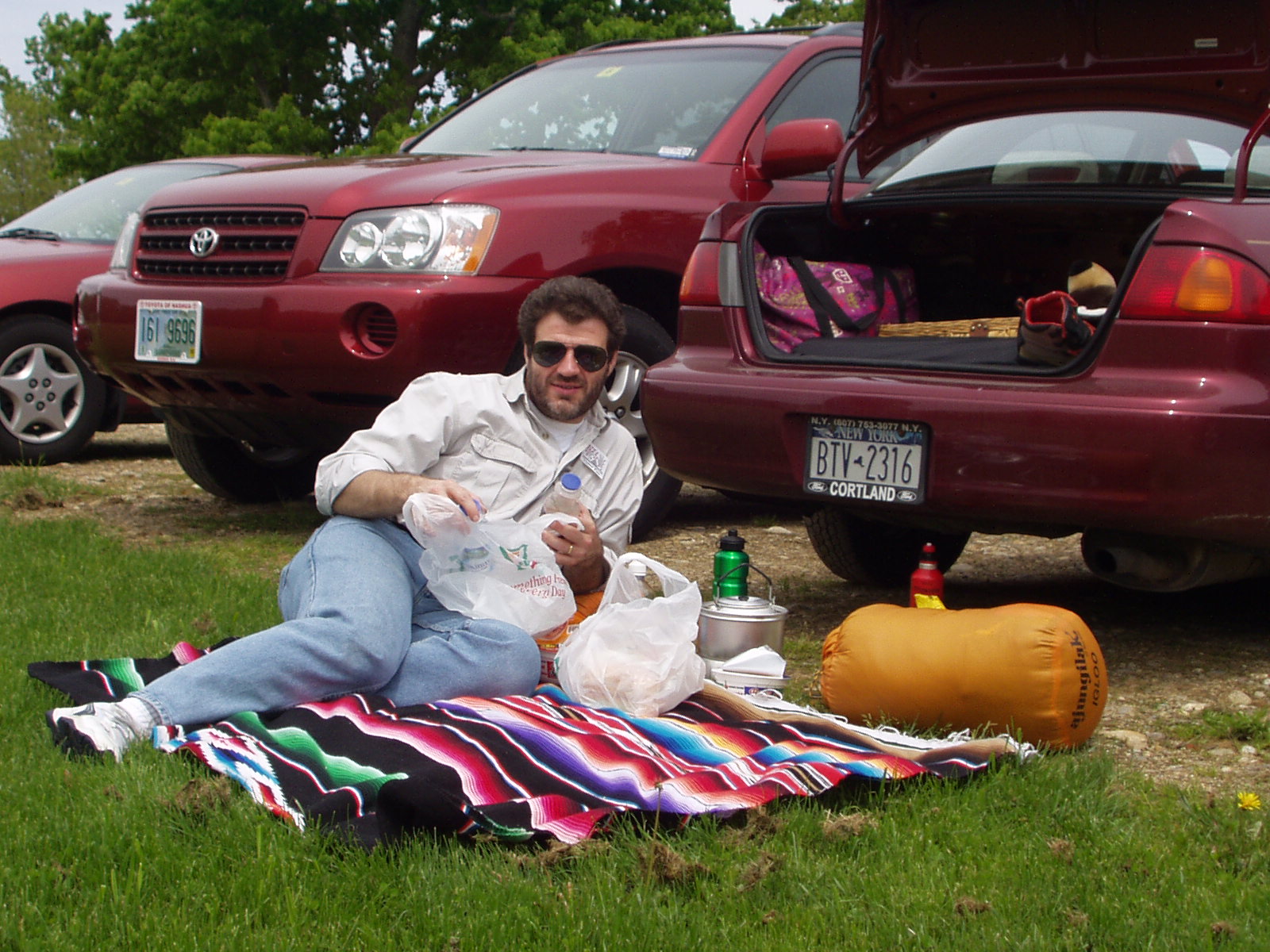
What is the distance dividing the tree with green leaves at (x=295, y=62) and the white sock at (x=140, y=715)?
78.5 ft

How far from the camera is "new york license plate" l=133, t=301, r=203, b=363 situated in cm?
520

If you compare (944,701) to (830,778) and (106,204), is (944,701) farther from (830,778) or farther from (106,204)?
(106,204)

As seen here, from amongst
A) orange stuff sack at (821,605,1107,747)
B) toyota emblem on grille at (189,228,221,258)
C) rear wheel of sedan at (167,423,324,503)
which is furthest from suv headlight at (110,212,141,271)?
orange stuff sack at (821,605,1107,747)

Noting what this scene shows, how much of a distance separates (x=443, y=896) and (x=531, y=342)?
1.82 m

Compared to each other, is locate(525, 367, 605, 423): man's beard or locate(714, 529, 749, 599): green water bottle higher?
locate(525, 367, 605, 423): man's beard

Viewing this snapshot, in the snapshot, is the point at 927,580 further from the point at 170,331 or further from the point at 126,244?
the point at 126,244

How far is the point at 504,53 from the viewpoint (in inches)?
1124

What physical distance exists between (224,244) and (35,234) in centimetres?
357

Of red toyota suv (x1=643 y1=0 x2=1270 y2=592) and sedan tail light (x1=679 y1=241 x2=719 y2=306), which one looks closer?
red toyota suv (x1=643 y1=0 x2=1270 y2=592)

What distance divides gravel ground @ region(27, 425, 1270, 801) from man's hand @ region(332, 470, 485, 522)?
1.03 metres

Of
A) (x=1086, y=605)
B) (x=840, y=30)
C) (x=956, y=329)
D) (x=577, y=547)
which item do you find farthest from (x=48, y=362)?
(x=1086, y=605)

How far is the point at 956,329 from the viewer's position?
168 inches

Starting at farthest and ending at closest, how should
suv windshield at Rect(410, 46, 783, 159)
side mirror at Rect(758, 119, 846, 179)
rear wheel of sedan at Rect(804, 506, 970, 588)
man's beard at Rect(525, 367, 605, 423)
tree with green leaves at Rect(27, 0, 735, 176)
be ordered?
tree with green leaves at Rect(27, 0, 735, 176), suv windshield at Rect(410, 46, 783, 159), rear wheel of sedan at Rect(804, 506, 970, 588), side mirror at Rect(758, 119, 846, 179), man's beard at Rect(525, 367, 605, 423)

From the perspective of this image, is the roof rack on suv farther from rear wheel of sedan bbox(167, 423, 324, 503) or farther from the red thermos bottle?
the red thermos bottle
